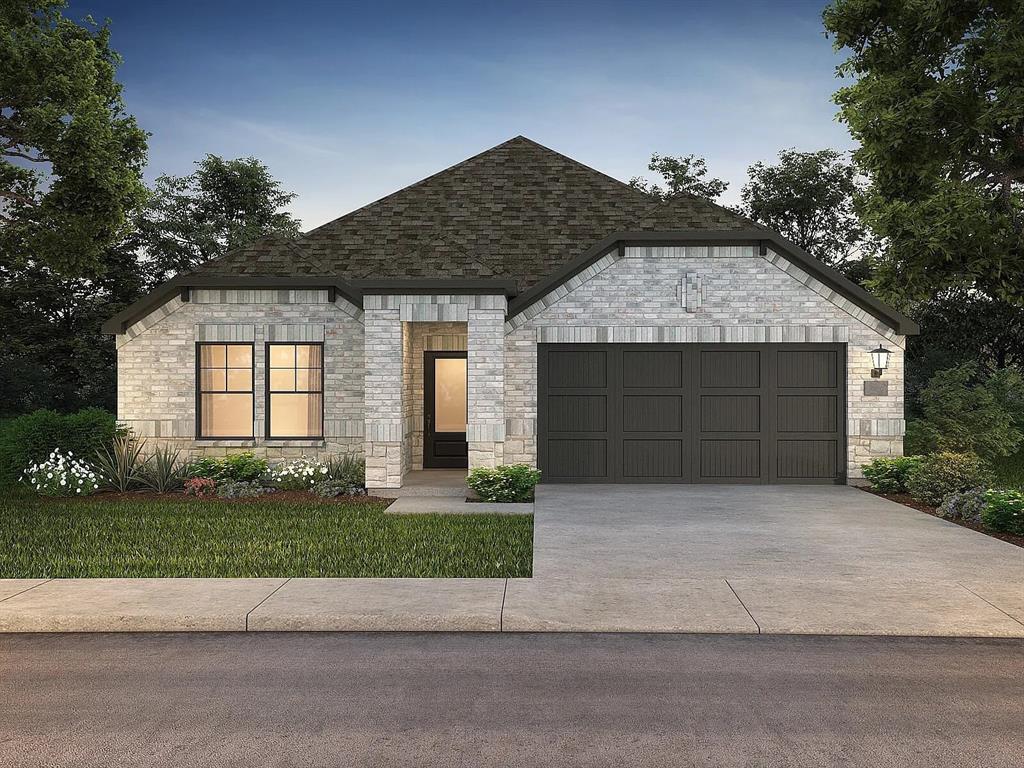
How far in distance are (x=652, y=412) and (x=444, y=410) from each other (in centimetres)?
475

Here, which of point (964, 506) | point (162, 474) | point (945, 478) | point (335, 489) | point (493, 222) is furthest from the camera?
point (493, 222)

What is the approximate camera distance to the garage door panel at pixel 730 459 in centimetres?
1567

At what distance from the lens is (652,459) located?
15711mm

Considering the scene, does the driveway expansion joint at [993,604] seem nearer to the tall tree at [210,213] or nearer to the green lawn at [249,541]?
the green lawn at [249,541]

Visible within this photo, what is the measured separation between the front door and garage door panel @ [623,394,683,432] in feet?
12.8

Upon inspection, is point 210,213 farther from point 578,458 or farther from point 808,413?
point 808,413

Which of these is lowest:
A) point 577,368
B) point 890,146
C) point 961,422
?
point 961,422

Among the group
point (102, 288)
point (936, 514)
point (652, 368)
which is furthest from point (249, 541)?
point (102, 288)

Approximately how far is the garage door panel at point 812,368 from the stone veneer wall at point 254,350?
849 cm

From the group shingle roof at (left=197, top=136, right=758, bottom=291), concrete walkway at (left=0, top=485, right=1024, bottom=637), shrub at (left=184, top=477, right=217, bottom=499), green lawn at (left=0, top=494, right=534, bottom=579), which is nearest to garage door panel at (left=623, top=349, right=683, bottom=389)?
shingle roof at (left=197, top=136, right=758, bottom=291)

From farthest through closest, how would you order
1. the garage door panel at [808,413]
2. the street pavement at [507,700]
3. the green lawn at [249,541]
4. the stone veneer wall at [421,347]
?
1. the stone veneer wall at [421,347]
2. the garage door panel at [808,413]
3. the green lawn at [249,541]
4. the street pavement at [507,700]

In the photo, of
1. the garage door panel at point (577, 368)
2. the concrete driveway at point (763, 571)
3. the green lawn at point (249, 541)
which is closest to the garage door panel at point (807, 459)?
the concrete driveway at point (763, 571)

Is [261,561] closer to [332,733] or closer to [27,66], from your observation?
[332,733]

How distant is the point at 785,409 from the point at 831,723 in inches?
455
